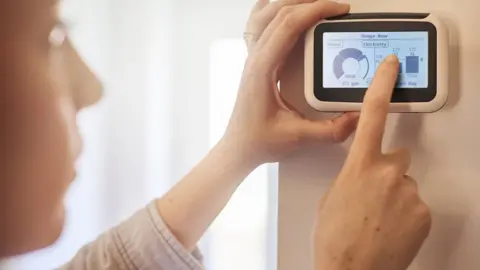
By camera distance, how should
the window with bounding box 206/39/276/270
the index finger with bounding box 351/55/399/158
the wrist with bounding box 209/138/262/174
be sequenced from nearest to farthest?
the index finger with bounding box 351/55/399/158, the wrist with bounding box 209/138/262/174, the window with bounding box 206/39/276/270

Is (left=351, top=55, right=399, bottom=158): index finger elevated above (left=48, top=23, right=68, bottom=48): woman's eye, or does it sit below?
below

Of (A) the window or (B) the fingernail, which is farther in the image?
(A) the window

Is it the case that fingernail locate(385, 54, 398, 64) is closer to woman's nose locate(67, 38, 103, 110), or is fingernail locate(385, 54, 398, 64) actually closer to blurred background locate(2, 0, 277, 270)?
blurred background locate(2, 0, 277, 270)

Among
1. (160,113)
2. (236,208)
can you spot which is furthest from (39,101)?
(236,208)

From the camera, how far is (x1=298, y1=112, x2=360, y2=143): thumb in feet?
1.68

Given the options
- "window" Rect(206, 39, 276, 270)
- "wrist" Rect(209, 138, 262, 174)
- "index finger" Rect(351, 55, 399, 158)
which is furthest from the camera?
"window" Rect(206, 39, 276, 270)

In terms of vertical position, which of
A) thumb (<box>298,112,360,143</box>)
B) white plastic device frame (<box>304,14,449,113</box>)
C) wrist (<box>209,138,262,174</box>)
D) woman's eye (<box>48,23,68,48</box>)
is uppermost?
woman's eye (<box>48,23,68,48</box>)

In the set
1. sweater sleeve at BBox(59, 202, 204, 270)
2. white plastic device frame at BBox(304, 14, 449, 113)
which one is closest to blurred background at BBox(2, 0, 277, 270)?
sweater sleeve at BBox(59, 202, 204, 270)

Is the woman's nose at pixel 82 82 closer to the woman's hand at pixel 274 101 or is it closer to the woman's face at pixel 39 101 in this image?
the woman's face at pixel 39 101

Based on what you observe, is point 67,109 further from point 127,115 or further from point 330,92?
point 330,92

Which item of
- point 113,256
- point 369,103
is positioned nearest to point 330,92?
point 369,103

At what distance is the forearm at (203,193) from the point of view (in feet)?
1.86

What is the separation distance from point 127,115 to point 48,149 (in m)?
0.12

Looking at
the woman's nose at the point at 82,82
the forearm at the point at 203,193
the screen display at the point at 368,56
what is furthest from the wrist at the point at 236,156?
the woman's nose at the point at 82,82
